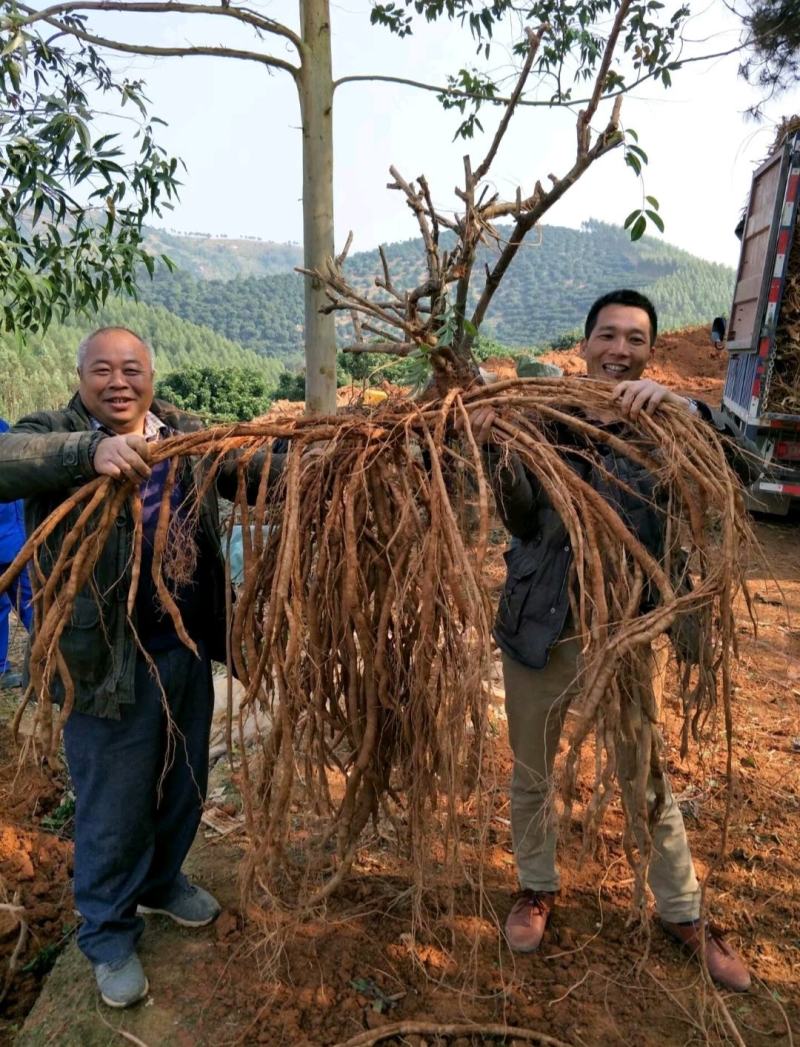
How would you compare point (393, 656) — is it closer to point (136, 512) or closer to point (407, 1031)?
point (136, 512)

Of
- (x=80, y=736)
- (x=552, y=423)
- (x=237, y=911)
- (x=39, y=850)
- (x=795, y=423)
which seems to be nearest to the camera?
(x=552, y=423)

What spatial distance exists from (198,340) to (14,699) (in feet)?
127

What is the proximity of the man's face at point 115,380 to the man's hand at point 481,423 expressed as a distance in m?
0.87

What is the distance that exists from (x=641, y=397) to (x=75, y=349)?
2456 centimetres

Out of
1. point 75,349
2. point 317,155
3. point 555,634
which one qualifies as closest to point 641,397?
point 555,634

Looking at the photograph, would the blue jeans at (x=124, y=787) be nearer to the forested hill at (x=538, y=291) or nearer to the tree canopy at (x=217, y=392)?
the tree canopy at (x=217, y=392)

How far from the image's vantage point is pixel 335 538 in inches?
59.5

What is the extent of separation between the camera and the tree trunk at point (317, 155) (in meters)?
3.73

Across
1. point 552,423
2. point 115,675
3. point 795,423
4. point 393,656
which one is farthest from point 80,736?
point 795,423

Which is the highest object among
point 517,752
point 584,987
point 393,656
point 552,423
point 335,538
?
point 552,423

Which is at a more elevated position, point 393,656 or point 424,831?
point 393,656

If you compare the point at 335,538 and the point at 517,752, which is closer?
the point at 335,538

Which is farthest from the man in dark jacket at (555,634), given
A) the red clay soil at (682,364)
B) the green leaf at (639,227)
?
the red clay soil at (682,364)

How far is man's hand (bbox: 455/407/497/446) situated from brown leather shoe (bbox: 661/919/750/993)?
1373 mm
